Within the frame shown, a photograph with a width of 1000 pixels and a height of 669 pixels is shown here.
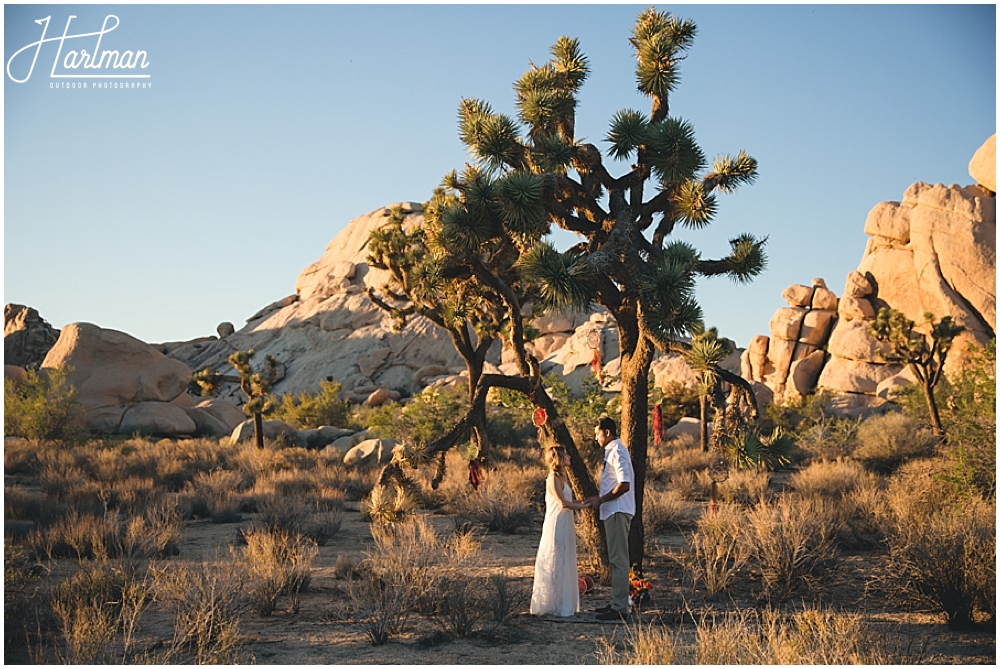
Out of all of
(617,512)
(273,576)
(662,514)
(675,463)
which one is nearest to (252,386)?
(675,463)

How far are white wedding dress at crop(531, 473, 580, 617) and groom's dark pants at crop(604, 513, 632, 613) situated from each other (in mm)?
356

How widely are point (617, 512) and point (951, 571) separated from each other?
312 cm

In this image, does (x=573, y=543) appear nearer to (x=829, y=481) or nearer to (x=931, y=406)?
(x=829, y=481)

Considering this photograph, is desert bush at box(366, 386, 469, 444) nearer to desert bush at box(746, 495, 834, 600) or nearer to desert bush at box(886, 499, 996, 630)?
desert bush at box(746, 495, 834, 600)

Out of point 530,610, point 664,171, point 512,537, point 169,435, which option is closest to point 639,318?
point 664,171

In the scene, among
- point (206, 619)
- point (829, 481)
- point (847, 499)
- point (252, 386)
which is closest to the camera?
point (206, 619)

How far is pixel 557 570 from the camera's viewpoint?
23.9 feet

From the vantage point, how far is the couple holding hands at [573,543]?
7277 mm

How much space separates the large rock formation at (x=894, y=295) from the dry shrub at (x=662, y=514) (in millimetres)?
27485

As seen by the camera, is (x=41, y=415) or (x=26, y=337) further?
(x=26, y=337)

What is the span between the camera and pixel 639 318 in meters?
8.35

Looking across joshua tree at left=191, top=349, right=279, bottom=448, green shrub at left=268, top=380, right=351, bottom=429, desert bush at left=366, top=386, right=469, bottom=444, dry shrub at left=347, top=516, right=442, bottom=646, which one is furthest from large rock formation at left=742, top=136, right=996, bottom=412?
dry shrub at left=347, top=516, right=442, bottom=646

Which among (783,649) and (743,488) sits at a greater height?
(743,488)

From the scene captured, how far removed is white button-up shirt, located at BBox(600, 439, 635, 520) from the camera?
24.2 feet
